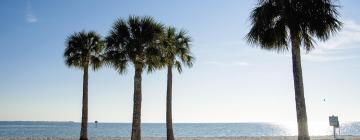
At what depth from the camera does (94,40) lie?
3253 cm

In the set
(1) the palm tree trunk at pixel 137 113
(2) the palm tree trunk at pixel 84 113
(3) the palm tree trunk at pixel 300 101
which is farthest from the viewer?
(2) the palm tree trunk at pixel 84 113

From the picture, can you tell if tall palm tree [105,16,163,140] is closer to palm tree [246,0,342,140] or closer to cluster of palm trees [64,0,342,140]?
cluster of palm trees [64,0,342,140]

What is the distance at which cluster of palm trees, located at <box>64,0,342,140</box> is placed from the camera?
1686 cm

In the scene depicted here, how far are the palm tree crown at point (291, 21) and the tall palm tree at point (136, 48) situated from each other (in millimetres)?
7715

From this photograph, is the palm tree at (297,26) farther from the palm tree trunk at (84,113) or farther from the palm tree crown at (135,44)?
the palm tree trunk at (84,113)

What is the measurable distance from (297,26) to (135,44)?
10287 millimetres

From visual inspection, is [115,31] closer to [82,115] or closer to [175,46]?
[175,46]

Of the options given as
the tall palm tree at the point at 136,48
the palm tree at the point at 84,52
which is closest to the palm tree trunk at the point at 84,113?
the palm tree at the point at 84,52

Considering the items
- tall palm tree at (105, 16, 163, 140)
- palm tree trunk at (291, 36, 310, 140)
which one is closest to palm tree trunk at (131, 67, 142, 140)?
tall palm tree at (105, 16, 163, 140)

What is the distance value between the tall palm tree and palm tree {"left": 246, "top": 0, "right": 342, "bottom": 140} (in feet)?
25.8

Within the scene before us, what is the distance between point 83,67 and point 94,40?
2.35 metres

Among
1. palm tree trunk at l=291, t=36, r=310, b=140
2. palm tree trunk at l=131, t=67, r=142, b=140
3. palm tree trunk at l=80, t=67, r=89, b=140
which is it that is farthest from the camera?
palm tree trunk at l=80, t=67, r=89, b=140

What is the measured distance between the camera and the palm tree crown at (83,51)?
31.7 m

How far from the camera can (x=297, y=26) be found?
670 inches
